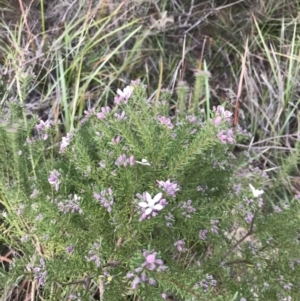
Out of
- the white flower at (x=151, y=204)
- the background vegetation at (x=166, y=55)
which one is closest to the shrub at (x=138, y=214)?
the white flower at (x=151, y=204)

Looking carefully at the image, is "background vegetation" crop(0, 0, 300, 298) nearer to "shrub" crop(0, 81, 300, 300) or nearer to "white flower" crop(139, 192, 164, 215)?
"shrub" crop(0, 81, 300, 300)

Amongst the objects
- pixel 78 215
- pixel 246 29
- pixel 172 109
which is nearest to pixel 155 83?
pixel 172 109

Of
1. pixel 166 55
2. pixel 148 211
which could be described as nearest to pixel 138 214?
pixel 148 211

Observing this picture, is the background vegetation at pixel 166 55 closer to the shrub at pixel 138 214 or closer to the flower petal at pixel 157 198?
the shrub at pixel 138 214

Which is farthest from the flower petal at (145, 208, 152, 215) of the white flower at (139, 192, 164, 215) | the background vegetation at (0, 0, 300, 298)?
the background vegetation at (0, 0, 300, 298)

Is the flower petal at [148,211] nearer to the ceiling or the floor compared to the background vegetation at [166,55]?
nearer to the ceiling

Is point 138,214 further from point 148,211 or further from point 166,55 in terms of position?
point 166,55

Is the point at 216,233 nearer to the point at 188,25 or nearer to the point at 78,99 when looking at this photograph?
the point at 78,99

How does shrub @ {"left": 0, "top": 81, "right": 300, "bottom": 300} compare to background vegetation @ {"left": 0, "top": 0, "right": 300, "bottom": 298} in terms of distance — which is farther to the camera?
background vegetation @ {"left": 0, "top": 0, "right": 300, "bottom": 298}
